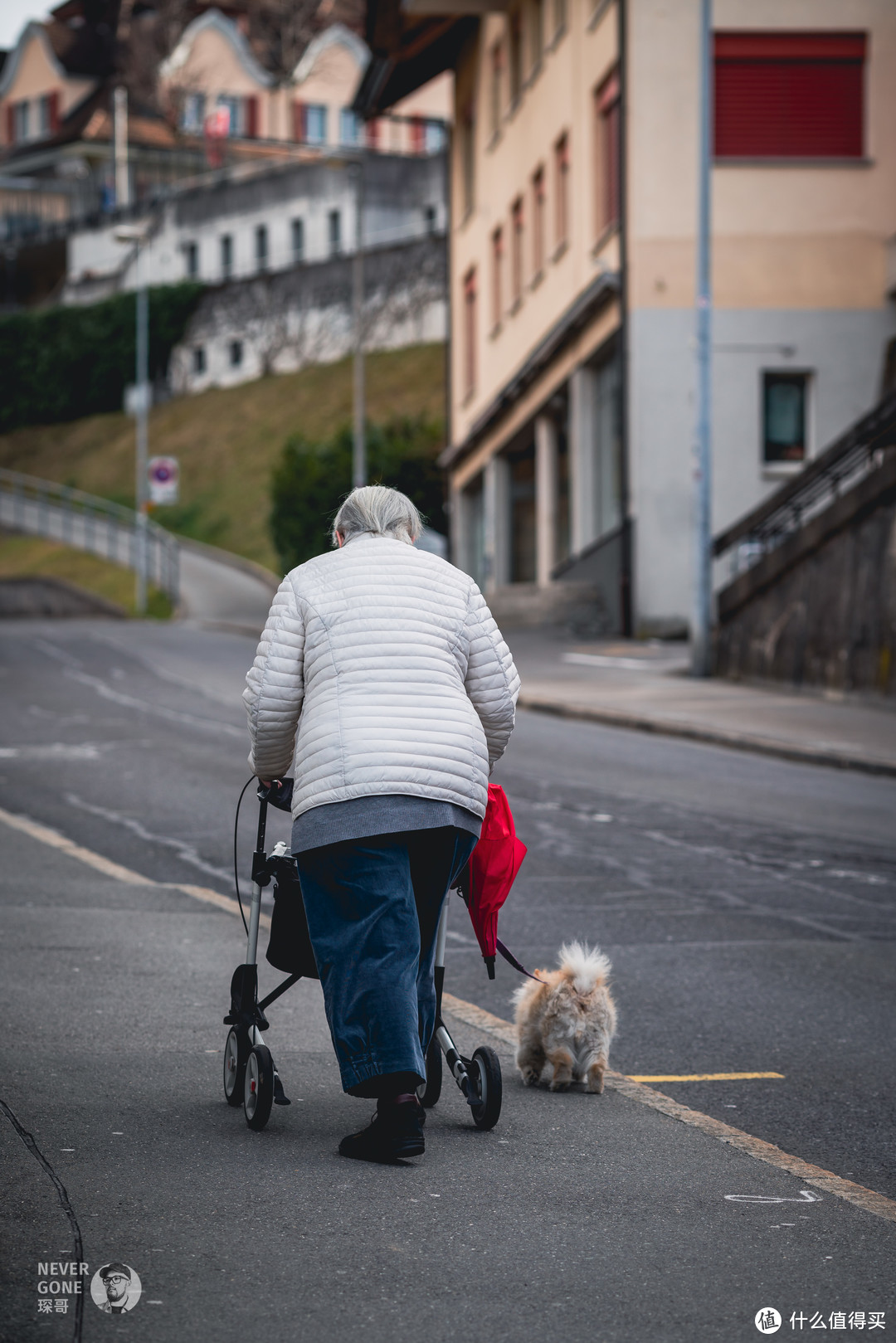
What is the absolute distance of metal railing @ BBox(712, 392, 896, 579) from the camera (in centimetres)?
1992

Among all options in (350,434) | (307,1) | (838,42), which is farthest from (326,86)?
(838,42)

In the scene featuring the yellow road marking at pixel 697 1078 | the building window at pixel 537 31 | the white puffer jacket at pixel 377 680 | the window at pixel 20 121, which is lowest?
the yellow road marking at pixel 697 1078

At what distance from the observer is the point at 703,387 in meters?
21.7

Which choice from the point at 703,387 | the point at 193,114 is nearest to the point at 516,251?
the point at 703,387

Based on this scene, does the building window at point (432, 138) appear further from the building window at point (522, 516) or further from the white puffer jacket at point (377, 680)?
the white puffer jacket at point (377, 680)

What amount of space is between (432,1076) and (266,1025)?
0.51m

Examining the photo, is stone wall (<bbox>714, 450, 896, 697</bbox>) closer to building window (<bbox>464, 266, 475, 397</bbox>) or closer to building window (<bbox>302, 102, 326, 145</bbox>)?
building window (<bbox>464, 266, 475, 397</bbox>)

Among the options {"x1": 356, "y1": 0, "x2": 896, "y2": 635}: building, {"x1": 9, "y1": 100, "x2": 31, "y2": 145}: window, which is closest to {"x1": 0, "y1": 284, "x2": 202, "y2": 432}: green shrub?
{"x1": 9, "y1": 100, "x2": 31, "y2": 145}: window

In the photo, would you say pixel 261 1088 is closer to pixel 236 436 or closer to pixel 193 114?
pixel 236 436

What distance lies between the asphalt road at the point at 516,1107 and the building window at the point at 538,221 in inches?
934

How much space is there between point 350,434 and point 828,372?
1564 cm

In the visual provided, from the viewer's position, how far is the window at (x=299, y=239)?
66.1 meters

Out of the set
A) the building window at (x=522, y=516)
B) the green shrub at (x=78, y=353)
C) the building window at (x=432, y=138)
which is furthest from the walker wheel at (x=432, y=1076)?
the building window at (x=432, y=138)

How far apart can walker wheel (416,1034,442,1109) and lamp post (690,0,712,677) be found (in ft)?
55.1
